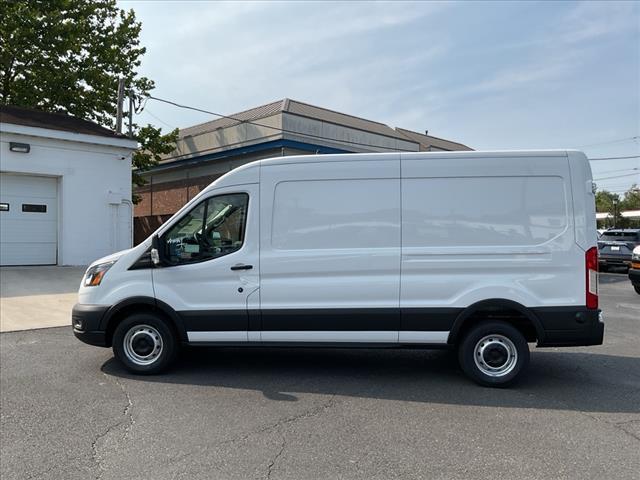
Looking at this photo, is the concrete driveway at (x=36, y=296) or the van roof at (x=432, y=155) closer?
the van roof at (x=432, y=155)

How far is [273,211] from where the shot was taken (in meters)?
5.61

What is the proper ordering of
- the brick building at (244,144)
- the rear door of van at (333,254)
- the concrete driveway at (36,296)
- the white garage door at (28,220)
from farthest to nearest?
the brick building at (244,144) → the white garage door at (28,220) → the concrete driveway at (36,296) → the rear door of van at (333,254)

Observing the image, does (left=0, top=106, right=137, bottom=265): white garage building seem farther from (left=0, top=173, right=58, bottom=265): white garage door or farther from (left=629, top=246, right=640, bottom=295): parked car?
(left=629, top=246, right=640, bottom=295): parked car

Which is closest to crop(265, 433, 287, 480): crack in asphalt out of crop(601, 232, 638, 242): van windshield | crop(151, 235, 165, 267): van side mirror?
crop(151, 235, 165, 267): van side mirror

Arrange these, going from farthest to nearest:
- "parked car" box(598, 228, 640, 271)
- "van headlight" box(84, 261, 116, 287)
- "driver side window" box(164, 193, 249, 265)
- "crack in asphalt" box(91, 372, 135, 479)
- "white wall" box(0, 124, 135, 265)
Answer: "parked car" box(598, 228, 640, 271)
"white wall" box(0, 124, 135, 265)
"van headlight" box(84, 261, 116, 287)
"driver side window" box(164, 193, 249, 265)
"crack in asphalt" box(91, 372, 135, 479)

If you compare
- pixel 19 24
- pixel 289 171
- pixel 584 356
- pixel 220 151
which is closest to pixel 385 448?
pixel 289 171

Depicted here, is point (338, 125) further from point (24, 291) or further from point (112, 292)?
point (112, 292)

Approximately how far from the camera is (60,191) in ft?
50.1

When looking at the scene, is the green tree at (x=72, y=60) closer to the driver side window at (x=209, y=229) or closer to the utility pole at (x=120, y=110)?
the utility pole at (x=120, y=110)

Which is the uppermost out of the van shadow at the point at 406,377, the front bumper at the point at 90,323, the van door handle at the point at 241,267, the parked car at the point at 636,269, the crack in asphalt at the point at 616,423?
the van door handle at the point at 241,267

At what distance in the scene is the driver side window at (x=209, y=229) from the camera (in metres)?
5.68

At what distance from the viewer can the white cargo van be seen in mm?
5270

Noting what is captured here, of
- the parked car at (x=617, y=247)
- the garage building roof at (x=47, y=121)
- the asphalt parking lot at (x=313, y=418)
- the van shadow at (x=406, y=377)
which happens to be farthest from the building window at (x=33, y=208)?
the parked car at (x=617, y=247)

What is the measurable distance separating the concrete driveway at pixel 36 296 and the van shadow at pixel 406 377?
3.26 meters
